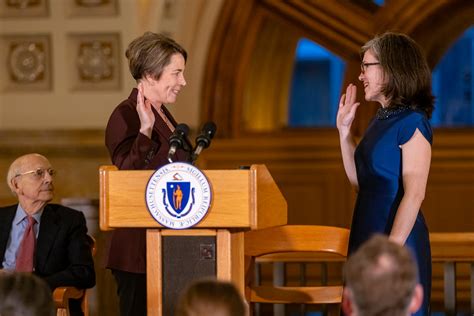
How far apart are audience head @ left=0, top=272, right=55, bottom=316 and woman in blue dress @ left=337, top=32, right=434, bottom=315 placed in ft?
4.52

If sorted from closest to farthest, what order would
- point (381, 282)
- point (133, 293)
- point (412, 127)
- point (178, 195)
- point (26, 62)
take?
point (381, 282) < point (178, 195) < point (412, 127) < point (133, 293) < point (26, 62)

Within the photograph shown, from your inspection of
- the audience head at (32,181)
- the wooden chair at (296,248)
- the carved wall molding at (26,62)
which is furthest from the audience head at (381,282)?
the carved wall molding at (26,62)

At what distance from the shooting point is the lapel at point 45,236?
443cm

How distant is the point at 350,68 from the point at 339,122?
11.9ft

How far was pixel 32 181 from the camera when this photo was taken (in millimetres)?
4473

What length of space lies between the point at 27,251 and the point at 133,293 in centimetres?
81

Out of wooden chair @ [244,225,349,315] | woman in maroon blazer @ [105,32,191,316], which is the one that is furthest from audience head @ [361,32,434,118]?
wooden chair @ [244,225,349,315]

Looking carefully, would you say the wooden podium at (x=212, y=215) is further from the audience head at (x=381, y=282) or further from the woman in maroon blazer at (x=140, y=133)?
the audience head at (x=381, y=282)

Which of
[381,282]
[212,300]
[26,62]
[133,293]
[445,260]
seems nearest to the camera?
[381,282]

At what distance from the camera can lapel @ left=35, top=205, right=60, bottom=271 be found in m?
4.43

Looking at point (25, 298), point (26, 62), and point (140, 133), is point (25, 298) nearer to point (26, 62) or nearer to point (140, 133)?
point (140, 133)

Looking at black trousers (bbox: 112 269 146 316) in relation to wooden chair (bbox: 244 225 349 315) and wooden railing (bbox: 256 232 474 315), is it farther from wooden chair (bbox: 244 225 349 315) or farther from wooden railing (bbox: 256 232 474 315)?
wooden railing (bbox: 256 232 474 315)

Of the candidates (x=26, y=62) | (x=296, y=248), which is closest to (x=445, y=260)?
(x=296, y=248)

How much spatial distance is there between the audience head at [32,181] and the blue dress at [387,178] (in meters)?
Result: 1.36
